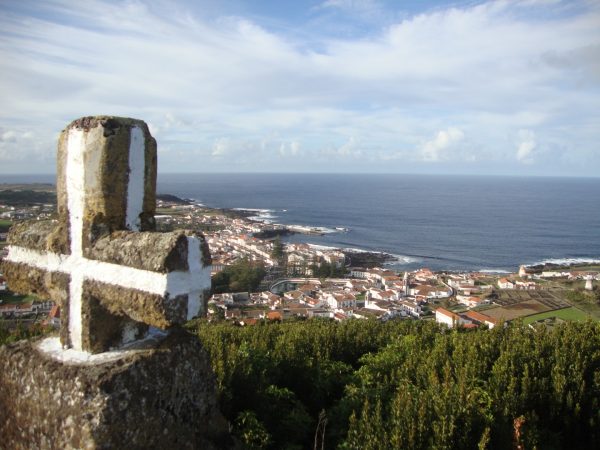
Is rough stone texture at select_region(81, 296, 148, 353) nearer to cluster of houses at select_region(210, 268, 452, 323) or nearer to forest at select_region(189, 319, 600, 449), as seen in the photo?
forest at select_region(189, 319, 600, 449)

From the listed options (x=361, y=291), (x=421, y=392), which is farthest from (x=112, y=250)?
(x=361, y=291)

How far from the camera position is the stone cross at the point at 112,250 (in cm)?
252

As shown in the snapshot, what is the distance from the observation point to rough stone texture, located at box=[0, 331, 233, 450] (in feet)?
8.14

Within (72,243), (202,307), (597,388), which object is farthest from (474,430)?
(72,243)

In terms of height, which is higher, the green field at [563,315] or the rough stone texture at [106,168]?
the rough stone texture at [106,168]

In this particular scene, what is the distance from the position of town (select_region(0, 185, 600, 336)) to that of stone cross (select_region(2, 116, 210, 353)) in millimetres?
26944

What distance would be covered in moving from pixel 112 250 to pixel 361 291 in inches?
2025

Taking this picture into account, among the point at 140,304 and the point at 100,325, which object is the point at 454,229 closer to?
the point at 100,325

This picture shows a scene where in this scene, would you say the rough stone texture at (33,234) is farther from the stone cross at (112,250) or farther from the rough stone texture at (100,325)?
the rough stone texture at (100,325)

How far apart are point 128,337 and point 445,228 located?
98500mm

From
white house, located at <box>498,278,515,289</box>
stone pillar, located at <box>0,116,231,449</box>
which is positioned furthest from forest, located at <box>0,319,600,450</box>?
white house, located at <box>498,278,515,289</box>

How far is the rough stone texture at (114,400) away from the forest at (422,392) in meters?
2.76

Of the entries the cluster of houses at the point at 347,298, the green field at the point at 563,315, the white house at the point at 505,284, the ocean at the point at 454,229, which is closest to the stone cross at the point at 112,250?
the cluster of houses at the point at 347,298

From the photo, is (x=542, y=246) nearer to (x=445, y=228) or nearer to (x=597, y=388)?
(x=445, y=228)
